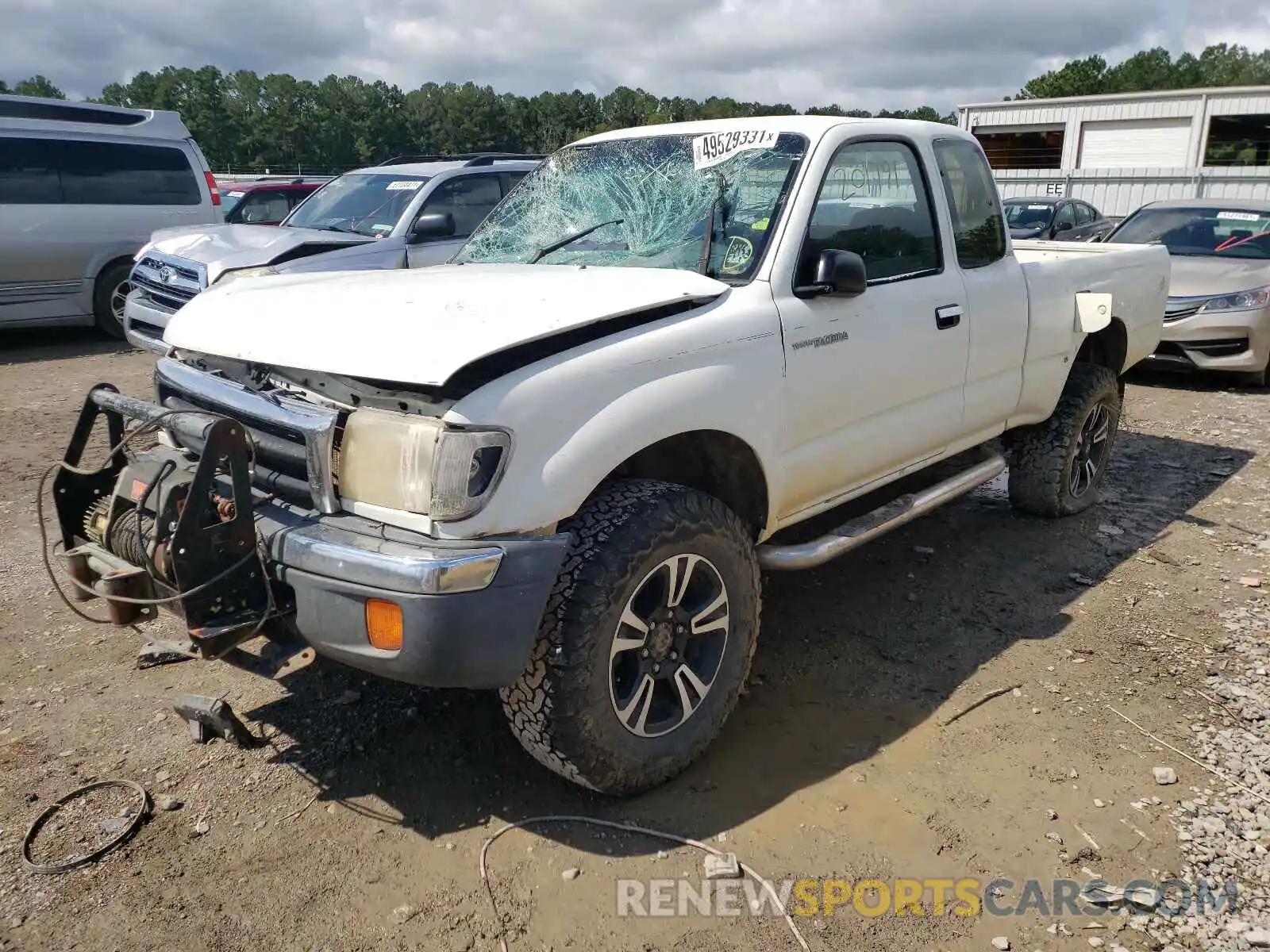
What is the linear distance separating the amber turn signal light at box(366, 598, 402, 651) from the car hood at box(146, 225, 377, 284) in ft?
19.6

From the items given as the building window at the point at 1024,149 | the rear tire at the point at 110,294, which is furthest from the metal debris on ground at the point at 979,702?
the building window at the point at 1024,149

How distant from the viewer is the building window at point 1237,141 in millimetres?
27312

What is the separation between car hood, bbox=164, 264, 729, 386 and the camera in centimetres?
257

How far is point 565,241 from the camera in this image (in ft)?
12.8

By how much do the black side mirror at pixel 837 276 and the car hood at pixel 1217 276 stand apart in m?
6.57

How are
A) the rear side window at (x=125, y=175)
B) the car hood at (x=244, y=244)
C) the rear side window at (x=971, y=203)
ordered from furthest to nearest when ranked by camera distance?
the rear side window at (x=125, y=175) < the car hood at (x=244, y=244) < the rear side window at (x=971, y=203)

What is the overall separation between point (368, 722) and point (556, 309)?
5.32 ft

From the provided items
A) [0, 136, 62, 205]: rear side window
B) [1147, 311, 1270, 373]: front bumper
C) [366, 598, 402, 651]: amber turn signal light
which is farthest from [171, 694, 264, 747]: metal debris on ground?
[0, 136, 62, 205]: rear side window

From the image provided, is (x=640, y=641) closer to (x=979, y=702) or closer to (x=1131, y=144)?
(x=979, y=702)

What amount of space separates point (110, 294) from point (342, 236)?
3.97 m

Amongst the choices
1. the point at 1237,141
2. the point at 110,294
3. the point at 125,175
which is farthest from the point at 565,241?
the point at 1237,141

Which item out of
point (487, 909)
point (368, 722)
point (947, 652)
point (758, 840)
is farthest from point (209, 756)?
point (947, 652)

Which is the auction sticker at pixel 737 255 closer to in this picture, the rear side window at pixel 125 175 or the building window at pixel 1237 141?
the rear side window at pixel 125 175

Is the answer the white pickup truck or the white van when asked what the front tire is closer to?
the white pickup truck
